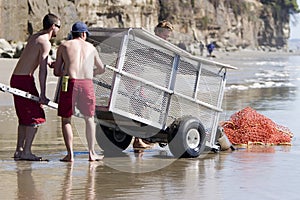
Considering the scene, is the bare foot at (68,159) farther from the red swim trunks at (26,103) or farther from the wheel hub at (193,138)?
the wheel hub at (193,138)

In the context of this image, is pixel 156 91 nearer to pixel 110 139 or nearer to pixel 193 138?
pixel 193 138

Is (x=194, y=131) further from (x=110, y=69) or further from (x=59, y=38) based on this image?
(x=59, y=38)

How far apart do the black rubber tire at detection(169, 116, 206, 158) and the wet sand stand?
12cm

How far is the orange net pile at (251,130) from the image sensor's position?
10.4 metres

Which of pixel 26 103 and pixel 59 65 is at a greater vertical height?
pixel 59 65

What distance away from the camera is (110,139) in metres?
9.47

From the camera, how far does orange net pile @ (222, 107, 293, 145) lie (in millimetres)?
10445

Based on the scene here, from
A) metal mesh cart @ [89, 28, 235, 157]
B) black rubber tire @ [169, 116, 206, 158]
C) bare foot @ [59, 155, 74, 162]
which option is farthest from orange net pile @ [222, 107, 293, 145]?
bare foot @ [59, 155, 74, 162]

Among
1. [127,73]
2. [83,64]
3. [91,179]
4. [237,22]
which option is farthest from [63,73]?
[237,22]

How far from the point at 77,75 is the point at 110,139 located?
1721 millimetres

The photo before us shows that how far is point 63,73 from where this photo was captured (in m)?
8.05

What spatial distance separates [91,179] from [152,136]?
1965 mm

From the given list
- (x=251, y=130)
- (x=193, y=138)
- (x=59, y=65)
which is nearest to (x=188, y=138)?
(x=193, y=138)

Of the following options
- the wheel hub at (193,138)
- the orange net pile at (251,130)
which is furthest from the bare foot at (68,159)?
the orange net pile at (251,130)
